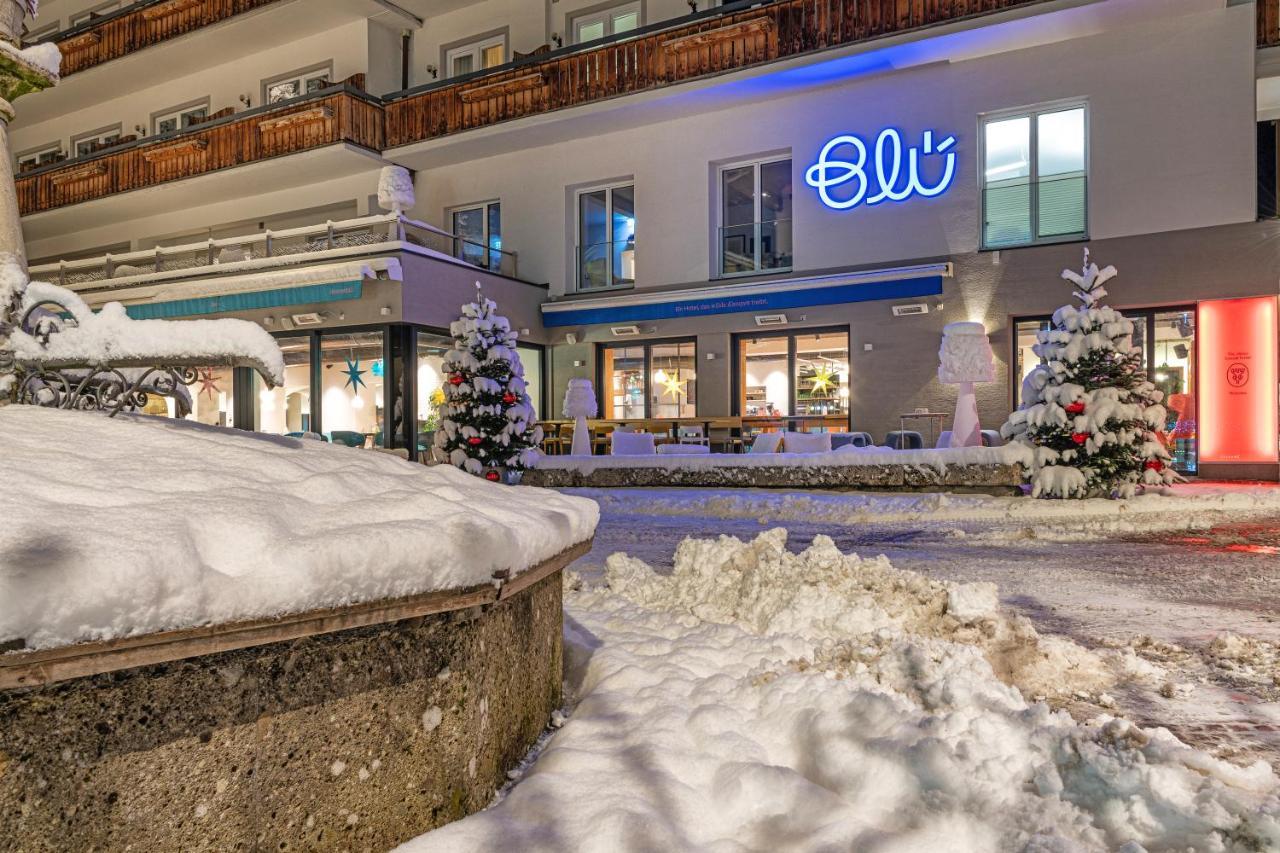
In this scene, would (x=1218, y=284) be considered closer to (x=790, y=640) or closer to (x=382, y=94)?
(x=790, y=640)

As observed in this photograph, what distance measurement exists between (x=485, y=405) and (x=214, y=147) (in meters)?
13.5

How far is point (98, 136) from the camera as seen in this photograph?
24391mm

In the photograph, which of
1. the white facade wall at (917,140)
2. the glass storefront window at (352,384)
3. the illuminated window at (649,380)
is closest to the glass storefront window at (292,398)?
the glass storefront window at (352,384)

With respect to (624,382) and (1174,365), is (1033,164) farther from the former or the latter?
(624,382)

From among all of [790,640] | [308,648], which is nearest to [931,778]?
[790,640]

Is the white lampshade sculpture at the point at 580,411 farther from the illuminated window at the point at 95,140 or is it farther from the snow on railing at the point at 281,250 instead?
the illuminated window at the point at 95,140

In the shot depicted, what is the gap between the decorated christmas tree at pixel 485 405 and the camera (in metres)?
11.4

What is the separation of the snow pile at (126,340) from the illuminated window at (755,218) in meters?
14.3

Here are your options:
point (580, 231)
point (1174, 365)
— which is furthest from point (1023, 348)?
point (580, 231)

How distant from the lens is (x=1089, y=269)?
9.53m

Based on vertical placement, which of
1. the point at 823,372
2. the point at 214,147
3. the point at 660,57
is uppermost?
the point at 660,57

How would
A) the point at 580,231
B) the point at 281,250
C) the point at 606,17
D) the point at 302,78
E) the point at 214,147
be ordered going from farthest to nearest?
the point at 302,78, the point at 214,147, the point at 281,250, the point at 580,231, the point at 606,17

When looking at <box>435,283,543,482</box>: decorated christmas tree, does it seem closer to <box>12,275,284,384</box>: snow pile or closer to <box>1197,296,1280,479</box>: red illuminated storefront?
<box>12,275,284,384</box>: snow pile

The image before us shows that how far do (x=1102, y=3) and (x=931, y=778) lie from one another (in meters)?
14.2
